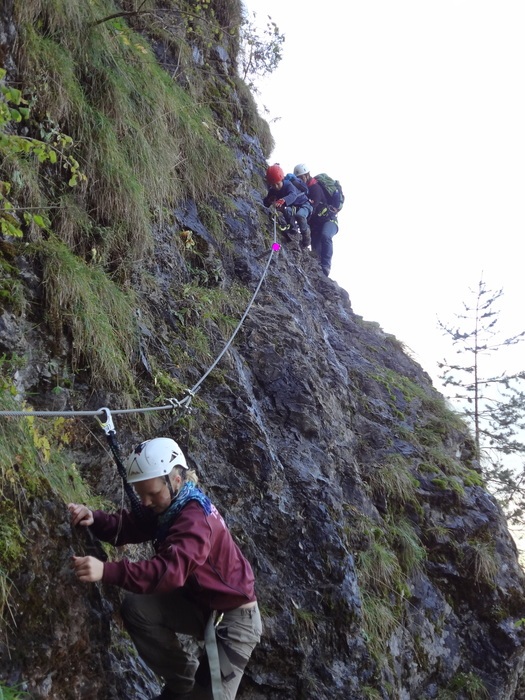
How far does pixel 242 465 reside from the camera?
5543 mm

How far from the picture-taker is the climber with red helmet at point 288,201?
1079 centimetres

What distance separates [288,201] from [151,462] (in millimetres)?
8410

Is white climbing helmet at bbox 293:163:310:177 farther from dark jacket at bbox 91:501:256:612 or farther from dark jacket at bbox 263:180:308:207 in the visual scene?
dark jacket at bbox 91:501:256:612

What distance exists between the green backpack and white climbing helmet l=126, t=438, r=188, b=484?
9711mm

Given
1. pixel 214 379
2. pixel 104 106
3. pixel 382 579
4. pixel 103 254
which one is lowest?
pixel 382 579

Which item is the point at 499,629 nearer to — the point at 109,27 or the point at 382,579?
the point at 382,579

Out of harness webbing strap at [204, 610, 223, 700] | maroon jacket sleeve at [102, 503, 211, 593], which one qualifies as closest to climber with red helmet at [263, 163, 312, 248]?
maroon jacket sleeve at [102, 503, 211, 593]

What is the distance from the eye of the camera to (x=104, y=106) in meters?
6.00

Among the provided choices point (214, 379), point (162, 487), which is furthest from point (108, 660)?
point (214, 379)

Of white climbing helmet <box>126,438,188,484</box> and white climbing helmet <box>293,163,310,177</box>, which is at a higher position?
white climbing helmet <box>293,163,310,177</box>

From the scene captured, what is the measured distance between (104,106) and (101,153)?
762 millimetres

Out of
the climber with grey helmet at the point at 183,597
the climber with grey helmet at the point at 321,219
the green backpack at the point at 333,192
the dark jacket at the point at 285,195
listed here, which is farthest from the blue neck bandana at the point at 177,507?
the green backpack at the point at 333,192

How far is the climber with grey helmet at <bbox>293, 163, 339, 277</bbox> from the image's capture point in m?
12.2

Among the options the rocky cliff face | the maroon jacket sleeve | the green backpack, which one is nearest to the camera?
the maroon jacket sleeve
